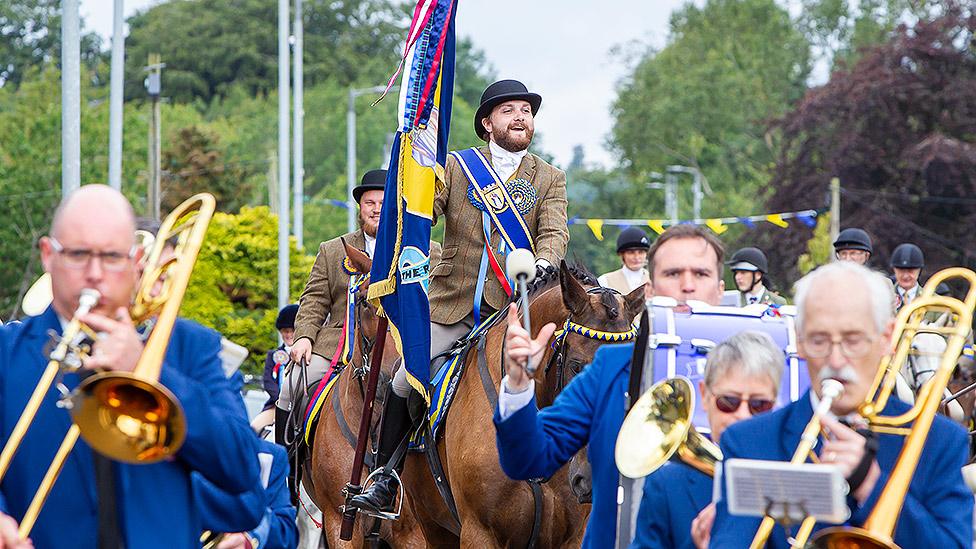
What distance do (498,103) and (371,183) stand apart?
6.72 ft

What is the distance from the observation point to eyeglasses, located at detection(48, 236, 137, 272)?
4.41 meters

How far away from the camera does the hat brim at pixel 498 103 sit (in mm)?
9785

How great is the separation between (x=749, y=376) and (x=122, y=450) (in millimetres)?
1791

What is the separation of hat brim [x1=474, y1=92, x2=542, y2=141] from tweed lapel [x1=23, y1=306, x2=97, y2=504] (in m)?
5.23

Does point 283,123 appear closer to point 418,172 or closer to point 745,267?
point 745,267

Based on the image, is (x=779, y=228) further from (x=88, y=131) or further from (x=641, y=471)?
(x=641, y=471)

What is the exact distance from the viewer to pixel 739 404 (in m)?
5.01

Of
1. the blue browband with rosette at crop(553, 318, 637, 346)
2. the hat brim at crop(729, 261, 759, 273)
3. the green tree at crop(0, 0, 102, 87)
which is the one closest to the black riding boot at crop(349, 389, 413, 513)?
the blue browband with rosette at crop(553, 318, 637, 346)

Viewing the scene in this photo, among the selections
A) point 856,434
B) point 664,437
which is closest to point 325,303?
point 664,437

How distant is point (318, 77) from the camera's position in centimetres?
7525

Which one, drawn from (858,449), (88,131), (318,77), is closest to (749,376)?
(858,449)

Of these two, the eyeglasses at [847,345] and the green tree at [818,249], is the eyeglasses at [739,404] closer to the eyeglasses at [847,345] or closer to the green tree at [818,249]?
the eyeglasses at [847,345]

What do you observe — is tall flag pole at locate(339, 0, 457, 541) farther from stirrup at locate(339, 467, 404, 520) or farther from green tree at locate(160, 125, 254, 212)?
green tree at locate(160, 125, 254, 212)

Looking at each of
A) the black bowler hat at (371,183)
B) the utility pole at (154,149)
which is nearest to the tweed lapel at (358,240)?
the black bowler hat at (371,183)
